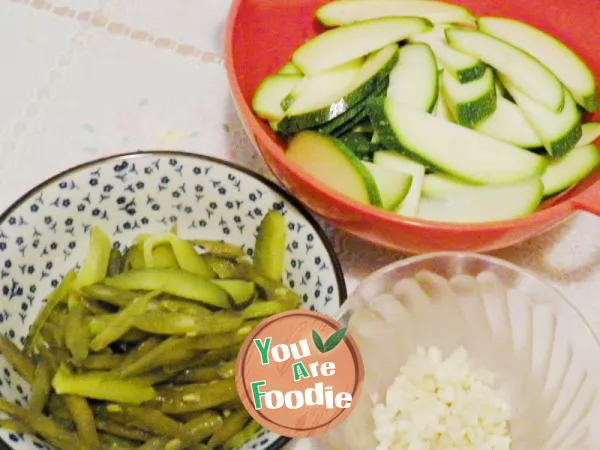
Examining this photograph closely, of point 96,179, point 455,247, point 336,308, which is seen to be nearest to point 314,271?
point 336,308

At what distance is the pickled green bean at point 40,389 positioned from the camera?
0.80 meters

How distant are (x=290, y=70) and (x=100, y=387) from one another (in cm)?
48

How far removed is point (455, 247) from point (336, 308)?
153 millimetres

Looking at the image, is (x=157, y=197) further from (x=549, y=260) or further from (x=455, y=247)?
(x=549, y=260)

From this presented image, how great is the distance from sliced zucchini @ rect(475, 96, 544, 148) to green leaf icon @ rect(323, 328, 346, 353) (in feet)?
1.07

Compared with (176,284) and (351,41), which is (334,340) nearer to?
(176,284)

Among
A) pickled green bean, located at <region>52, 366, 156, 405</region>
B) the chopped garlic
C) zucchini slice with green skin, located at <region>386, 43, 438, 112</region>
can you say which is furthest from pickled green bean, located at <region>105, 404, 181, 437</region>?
zucchini slice with green skin, located at <region>386, 43, 438, 112</region>

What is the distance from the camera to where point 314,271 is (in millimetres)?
866

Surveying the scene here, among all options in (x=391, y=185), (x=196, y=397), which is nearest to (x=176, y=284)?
(x=196, y=397)

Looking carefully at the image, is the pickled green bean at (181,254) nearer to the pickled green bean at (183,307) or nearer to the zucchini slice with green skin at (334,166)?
the pickled green bean at (183,307)

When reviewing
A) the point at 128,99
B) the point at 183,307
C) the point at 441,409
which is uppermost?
the point at 128,99

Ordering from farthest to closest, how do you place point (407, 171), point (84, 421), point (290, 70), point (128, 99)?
point (128, 99)
point (290, 70)
point (407, 171)
point (84, 421)

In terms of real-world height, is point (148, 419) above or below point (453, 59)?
below

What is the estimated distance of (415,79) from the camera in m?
0.92
